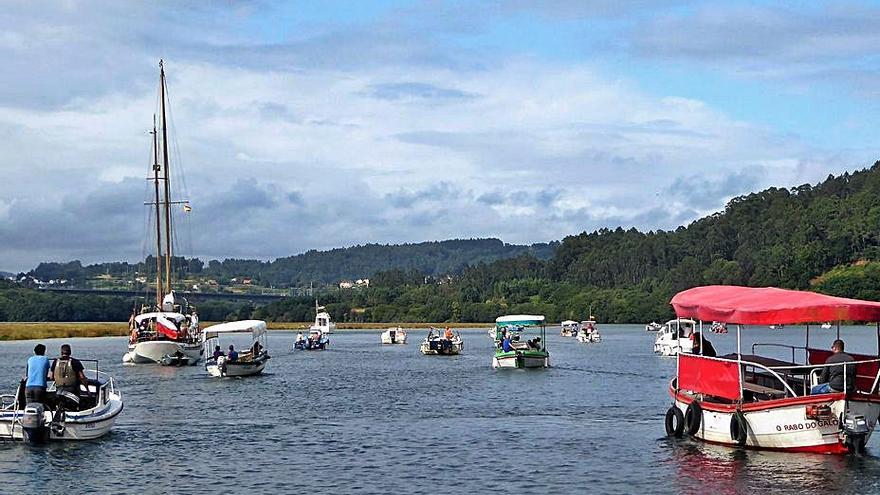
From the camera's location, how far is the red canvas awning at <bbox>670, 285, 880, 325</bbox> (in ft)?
121

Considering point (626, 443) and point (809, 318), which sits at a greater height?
point (809, 318)

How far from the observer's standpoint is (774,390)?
3878cm

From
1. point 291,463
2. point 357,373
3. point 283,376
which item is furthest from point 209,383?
point 291,463

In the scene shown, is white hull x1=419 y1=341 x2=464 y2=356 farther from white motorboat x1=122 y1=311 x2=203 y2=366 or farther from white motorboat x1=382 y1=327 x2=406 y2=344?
white motorboat x1=382 y1=327 x2=406 y2=344

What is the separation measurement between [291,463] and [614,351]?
10071 cm

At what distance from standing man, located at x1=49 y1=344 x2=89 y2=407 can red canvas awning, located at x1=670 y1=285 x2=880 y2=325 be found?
74.2 ft

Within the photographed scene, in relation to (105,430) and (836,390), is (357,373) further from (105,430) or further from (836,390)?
(836,390)

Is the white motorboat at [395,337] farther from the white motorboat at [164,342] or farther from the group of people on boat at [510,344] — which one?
the group of people on boat at [510,344]

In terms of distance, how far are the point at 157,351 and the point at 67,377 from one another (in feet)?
187

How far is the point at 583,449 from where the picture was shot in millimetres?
43125

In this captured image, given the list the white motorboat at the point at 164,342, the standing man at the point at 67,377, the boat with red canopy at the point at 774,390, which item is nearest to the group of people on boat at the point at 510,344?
the white motorboat at the point at 164,342

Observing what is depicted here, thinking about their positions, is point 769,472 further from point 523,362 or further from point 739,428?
point 523,362

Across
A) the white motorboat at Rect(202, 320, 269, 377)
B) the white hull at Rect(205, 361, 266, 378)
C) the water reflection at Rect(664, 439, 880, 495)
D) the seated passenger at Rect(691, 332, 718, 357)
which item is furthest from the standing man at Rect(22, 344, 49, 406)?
the white hull at Rect(205, 361, 266, 378)

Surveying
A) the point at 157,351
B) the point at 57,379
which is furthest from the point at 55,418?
the point at 157,351
